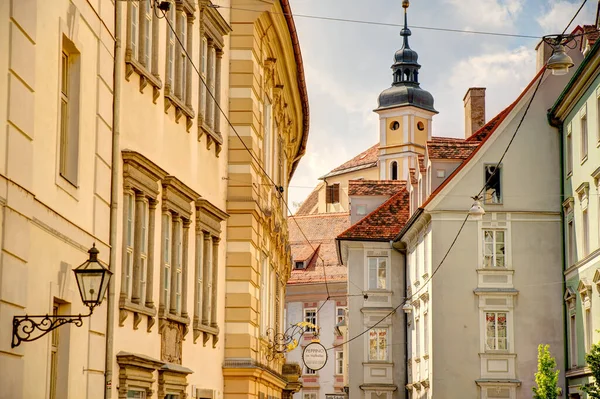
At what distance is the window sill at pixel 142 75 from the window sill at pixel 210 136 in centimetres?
313

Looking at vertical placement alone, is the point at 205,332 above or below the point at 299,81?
below

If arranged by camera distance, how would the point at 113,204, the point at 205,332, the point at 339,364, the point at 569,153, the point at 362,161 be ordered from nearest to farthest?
the point at 113,204
the point at 205,332
the point at 569,153
the point at 339,364
the point at 362,161

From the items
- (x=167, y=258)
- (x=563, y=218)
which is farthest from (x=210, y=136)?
(x=563, y=218)

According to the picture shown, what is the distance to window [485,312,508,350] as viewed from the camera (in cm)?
4084

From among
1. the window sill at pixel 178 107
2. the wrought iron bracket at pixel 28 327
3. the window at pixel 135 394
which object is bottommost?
the window at pixel 135 394

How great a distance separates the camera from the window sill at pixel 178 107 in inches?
701

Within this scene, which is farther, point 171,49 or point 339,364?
point 339,364

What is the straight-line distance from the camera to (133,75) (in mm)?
15828

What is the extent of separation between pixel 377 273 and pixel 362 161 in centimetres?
6250

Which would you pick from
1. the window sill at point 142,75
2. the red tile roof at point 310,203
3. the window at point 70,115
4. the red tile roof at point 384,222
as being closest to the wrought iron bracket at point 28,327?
the window at point 70,115

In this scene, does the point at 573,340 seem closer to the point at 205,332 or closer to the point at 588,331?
the point at 588,331

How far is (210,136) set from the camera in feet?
69.6

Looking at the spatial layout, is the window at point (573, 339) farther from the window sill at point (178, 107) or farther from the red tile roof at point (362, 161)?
the red tile roof at point (362, 161)

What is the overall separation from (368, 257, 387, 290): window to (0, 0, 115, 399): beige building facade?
3668 centimetres
